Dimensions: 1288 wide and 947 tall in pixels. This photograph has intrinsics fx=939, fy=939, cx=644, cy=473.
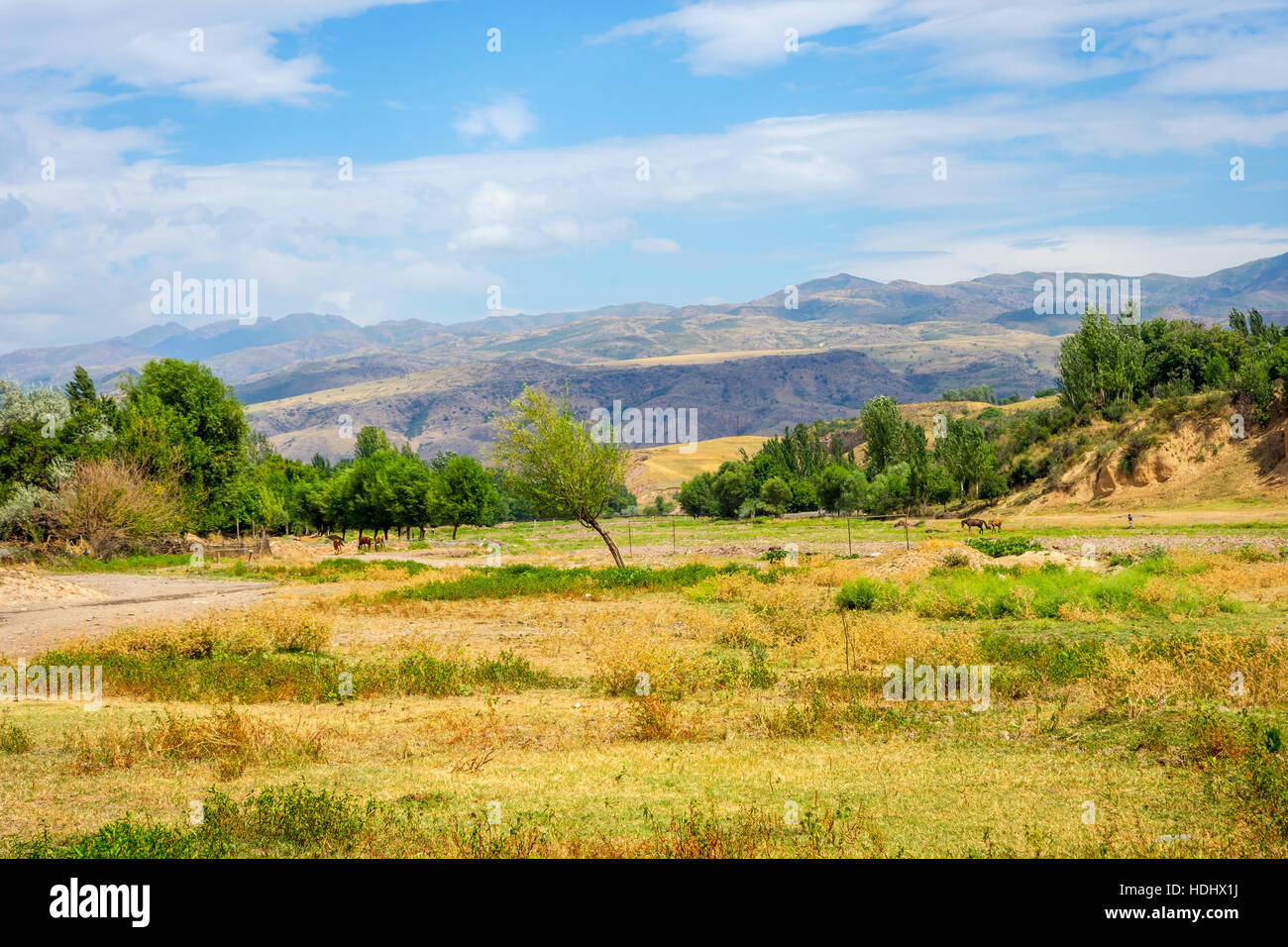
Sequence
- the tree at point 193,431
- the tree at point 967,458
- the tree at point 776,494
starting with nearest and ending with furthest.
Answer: the tree at point 193,431, the tree at point 967,458, the tree at point 776,494

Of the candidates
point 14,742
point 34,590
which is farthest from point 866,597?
point 34,590

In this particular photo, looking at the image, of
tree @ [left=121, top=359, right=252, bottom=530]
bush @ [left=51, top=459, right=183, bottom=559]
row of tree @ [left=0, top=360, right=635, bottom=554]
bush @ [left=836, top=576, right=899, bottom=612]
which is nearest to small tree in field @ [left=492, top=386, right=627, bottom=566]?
row of tree @ [left=0, top=360, right=635, bottom=554]

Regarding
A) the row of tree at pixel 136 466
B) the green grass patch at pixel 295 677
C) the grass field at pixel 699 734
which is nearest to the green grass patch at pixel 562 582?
the row of tree at pixel 136 466

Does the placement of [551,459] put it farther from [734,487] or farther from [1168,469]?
[734,487]

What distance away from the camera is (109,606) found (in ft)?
102

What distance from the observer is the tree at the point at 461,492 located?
88738 millimetres

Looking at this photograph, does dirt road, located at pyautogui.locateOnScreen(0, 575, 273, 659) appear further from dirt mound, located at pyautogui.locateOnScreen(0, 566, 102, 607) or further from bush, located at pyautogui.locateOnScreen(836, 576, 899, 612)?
bush, located at pyautogui.locateOnScreen(836, 576, 899, 612)

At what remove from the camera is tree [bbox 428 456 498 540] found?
291 feet

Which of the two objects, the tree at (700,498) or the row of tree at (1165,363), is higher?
the row of tree at (1165,363)

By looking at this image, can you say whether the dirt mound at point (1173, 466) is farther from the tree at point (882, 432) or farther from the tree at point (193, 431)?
the tree at point (193, 431)

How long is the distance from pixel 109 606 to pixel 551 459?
17.2m

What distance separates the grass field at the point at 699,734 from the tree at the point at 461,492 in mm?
63112
